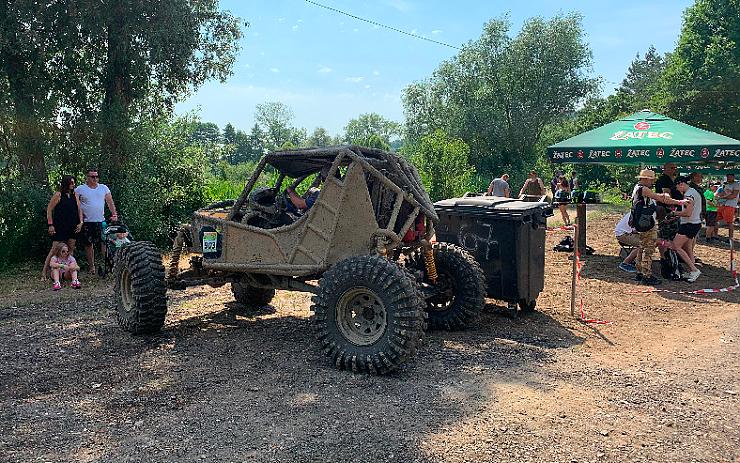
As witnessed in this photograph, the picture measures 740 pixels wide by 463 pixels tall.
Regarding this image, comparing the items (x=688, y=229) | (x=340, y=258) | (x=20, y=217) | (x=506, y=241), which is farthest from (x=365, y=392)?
(x=20, y=217)

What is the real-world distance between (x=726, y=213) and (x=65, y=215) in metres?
14.1

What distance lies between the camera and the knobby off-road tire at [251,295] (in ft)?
25.3

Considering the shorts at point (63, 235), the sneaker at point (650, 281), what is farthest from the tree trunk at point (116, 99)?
the sneaker at point (650, 281)

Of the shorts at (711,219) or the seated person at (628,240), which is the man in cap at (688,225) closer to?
the seated person at (628,240)

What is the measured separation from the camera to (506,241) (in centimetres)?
726

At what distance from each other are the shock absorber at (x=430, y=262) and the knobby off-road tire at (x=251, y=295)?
2417 millimetres

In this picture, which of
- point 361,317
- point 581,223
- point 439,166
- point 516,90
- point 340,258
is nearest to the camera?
point 361,317

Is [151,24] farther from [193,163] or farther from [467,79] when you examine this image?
[467,79]

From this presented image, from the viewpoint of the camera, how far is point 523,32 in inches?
1549

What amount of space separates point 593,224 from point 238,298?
43.3 feet

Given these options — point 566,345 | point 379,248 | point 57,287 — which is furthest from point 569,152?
point 57,287

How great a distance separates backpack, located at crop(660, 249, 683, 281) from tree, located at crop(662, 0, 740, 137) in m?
20.5

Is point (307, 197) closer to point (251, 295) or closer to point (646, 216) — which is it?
point (251, 295)

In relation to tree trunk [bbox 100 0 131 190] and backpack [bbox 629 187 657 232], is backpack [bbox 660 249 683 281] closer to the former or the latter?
backpack [bbox 629 187 657 232]
